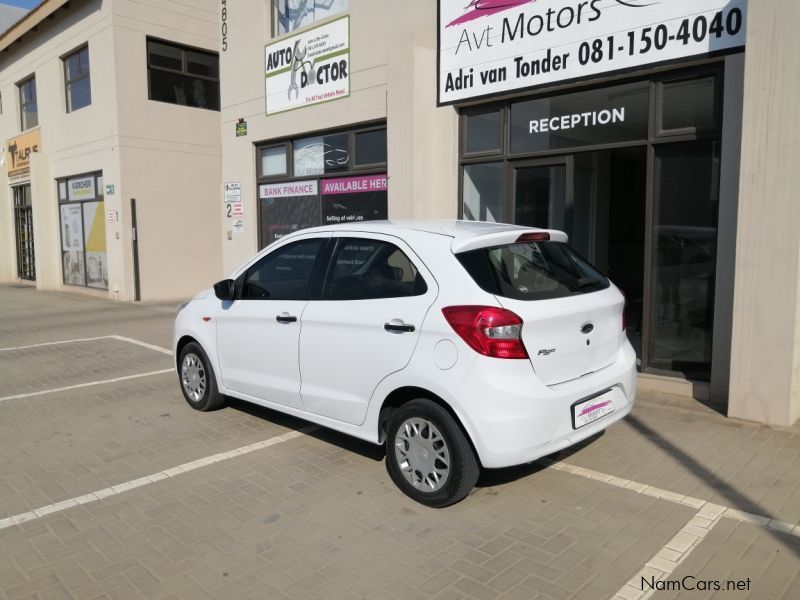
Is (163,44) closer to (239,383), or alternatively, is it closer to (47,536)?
(239,383)

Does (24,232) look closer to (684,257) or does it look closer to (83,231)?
(83,231)

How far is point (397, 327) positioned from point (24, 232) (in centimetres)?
2081

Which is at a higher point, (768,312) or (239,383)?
(768,312)

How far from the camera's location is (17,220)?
69.2 ft

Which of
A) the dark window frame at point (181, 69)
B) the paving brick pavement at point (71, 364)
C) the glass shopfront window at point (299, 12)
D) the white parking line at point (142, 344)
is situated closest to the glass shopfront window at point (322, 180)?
the glass shopfront window at point (299, 12)

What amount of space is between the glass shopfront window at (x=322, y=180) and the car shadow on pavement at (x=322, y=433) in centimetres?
405

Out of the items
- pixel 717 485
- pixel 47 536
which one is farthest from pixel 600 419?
pixel 47 536

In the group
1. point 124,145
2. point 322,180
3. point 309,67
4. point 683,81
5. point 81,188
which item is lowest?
point 322,180

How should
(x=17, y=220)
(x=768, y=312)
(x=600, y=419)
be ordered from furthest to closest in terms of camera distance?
(x=17, y=220) < (x=768, y=312) < (x=600, y=419)

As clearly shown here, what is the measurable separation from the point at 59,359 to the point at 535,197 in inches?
258

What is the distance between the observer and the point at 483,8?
7.64m

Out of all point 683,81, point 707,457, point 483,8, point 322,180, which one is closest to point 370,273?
point 707,457

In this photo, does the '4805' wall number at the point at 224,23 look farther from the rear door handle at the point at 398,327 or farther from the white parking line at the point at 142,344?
the rear door handle at the point at 398,327

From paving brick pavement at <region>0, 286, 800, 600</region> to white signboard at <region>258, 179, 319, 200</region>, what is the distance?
207 inches
